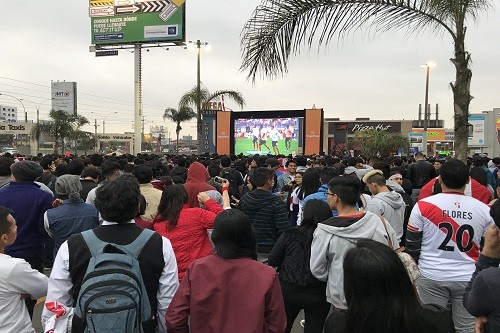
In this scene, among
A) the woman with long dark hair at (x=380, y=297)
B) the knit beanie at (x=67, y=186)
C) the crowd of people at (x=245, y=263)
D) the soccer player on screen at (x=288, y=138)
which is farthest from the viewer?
the soccer player on screen at (x=288, y=138)

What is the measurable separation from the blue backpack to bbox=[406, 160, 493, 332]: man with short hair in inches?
89.3

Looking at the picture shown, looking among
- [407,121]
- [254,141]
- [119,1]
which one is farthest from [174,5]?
[407,121]

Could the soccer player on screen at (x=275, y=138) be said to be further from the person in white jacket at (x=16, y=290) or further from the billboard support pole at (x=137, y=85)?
the person in white jacket at (x=16, y=290)

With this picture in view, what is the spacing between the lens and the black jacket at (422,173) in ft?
25.0

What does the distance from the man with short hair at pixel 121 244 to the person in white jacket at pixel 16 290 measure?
0.71 feet

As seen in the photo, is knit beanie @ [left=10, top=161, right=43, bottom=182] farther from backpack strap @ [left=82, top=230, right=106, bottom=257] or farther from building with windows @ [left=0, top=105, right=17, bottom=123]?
building with windows @ [left=0, top=105, right=17, bottom=123]

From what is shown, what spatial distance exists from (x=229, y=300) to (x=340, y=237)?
3.48ft

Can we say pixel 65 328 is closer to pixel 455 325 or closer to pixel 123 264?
pixel 123 264

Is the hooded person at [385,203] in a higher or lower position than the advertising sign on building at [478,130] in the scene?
lower

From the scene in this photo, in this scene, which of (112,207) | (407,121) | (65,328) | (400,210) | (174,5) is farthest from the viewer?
(407,121)

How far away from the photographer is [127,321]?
6.81ft

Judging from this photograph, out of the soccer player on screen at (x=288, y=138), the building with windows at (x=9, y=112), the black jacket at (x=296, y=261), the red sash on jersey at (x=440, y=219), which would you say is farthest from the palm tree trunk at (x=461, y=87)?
the building with windows at (x=9, y=112)

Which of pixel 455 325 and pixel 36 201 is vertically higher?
pixel 36 201

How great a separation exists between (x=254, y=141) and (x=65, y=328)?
81.6ft
